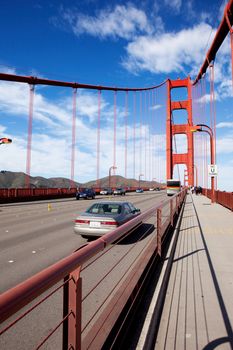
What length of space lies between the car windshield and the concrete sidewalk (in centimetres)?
253

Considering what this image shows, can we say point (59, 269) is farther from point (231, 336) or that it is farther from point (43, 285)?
point (231, 336)

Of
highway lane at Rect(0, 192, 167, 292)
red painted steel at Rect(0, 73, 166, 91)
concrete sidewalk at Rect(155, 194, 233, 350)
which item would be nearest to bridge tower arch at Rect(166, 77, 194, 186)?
red painted steel at Rect(0, 73, 166, 91)

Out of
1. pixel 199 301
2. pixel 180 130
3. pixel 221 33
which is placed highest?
→ pixel 221 33

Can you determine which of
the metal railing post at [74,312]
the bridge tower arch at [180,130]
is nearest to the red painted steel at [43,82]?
the bridge tower arch at [180,130]

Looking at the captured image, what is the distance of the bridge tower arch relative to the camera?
60647 millimetres

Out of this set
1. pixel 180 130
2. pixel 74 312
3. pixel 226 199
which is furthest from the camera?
pixel 180 130

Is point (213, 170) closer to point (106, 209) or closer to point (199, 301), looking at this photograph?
point (106, 209)

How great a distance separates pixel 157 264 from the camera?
21.3 ft

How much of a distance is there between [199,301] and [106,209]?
19.2 feet

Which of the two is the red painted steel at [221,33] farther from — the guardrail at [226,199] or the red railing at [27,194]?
the red railing at [27,194]

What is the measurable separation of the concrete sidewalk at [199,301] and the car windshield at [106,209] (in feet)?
8.30

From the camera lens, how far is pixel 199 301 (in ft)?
14.6

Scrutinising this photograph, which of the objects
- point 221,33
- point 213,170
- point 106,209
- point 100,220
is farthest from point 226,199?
point 221,33

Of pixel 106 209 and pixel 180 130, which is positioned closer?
pixel 106 209
